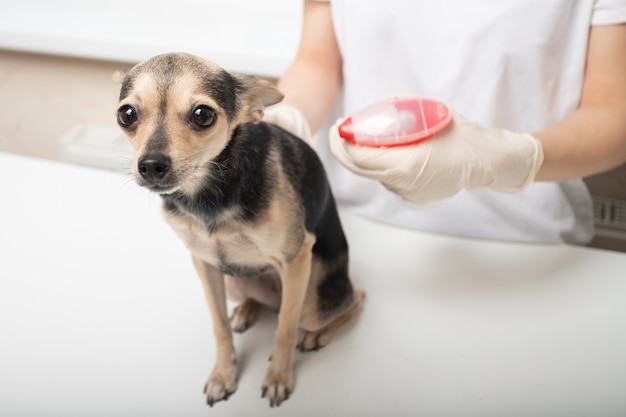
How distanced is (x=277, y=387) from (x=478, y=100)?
67 centimetres

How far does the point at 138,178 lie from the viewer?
0.60m

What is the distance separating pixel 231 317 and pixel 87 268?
290 millimetres

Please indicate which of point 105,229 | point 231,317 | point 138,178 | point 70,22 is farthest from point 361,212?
point 70,22

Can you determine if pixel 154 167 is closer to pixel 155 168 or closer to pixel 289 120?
pixel 155 168

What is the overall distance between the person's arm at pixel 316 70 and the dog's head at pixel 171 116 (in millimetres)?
513

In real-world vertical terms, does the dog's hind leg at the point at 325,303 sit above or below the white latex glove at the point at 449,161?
below

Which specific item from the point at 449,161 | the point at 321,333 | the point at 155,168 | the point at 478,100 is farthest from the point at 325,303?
the point at 478,100

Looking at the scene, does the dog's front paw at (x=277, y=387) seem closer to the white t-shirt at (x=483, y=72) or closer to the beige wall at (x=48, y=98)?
the white t-shirt at (x=483, y=72)

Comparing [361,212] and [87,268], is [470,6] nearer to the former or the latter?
[361,212]

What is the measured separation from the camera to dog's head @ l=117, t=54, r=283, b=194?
60 cm

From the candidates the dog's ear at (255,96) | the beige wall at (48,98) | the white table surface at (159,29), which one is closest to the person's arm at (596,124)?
the dog's ear at (255,96)

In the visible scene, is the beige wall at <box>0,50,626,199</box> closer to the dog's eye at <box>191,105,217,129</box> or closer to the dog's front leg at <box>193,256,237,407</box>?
the dog's front leg at <box>193,256,237,407</box>

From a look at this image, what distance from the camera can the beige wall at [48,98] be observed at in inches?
71.2

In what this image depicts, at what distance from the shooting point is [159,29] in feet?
5.61
